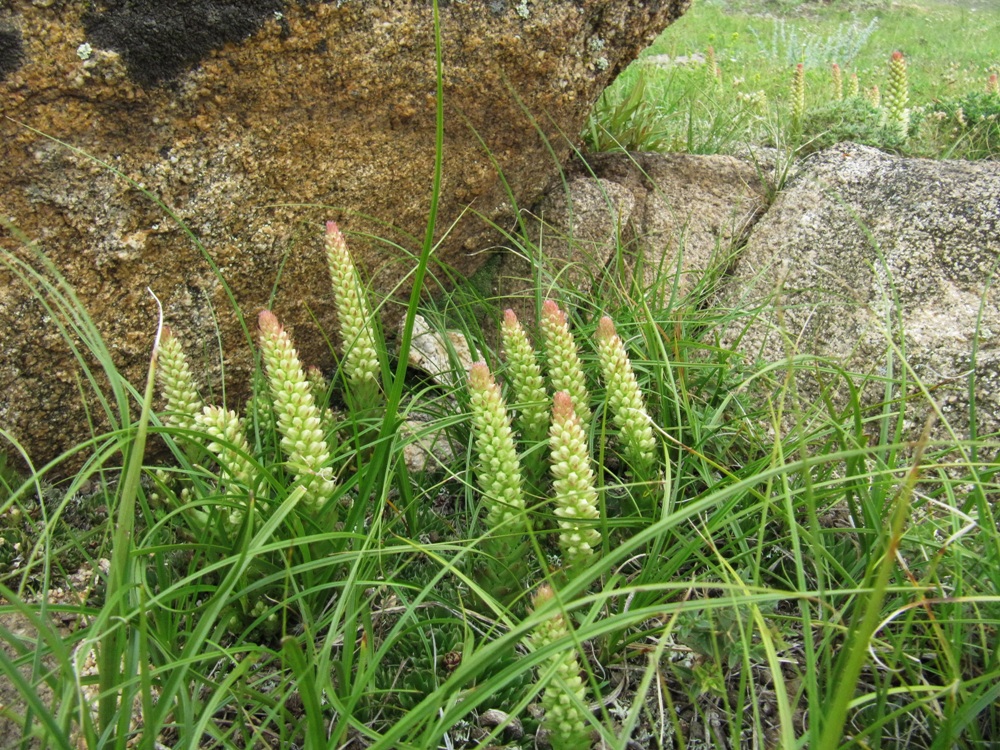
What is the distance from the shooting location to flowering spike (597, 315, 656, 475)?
6.96 feet

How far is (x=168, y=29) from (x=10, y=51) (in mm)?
452

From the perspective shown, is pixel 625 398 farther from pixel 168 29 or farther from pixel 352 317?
pixel 168 29

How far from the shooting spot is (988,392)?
262 cm

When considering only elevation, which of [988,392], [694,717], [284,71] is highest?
[284,71]

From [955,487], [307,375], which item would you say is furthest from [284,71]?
[955,487]

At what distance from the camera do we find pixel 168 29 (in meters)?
2.43

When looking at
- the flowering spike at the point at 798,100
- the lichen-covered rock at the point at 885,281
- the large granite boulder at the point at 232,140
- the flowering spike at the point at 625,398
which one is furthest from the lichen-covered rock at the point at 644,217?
the flowering spike at the point at 625,398

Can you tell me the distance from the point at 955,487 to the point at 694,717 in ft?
3.98

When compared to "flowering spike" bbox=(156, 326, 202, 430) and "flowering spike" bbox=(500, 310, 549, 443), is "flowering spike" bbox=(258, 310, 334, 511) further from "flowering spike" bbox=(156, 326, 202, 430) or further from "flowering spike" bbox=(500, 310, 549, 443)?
"flowering spike" bbox=(500, 310, 549, 443)

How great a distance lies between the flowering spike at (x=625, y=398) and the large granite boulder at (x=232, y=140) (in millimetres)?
707

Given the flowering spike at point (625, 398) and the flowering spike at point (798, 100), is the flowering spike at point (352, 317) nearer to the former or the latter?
the flowering spike at point (625, 398)

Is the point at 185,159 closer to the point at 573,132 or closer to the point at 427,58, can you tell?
the point at 427,58

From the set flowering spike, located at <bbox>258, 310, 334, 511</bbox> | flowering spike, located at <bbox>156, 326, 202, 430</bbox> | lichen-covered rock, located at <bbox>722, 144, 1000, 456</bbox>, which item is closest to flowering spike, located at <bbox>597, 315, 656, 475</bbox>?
lichen-covered rock, located at <bbox>722, 144, 1000, 456</bbox>

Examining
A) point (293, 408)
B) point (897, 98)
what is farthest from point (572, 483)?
point (897, 98)
